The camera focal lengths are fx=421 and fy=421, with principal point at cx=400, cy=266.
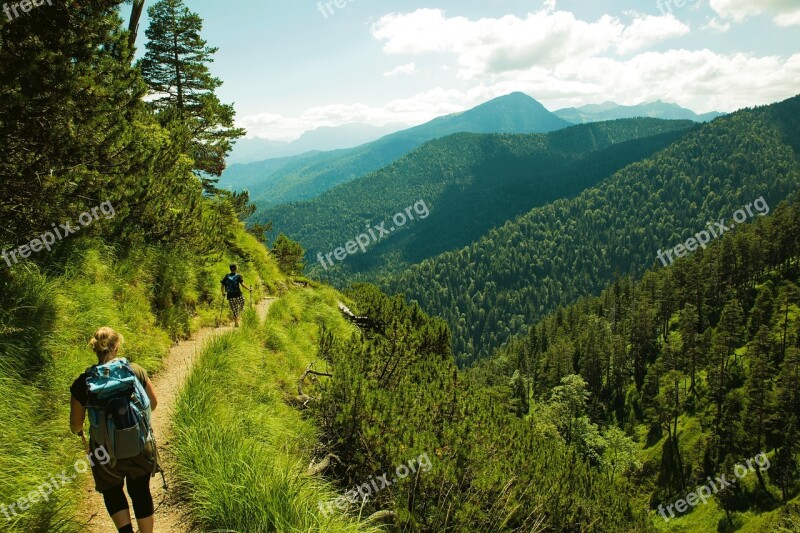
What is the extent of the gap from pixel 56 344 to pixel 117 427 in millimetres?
3296

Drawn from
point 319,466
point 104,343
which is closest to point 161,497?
point 319,466

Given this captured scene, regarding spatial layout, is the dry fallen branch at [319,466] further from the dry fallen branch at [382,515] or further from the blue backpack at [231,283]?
the blue backpack at [231,283]

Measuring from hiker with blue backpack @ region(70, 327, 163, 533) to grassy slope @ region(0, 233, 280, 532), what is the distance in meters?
0.53

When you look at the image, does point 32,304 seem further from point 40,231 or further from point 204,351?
point 204,351

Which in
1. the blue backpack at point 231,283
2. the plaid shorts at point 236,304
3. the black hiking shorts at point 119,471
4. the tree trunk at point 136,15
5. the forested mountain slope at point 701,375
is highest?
the tree trunk at point 136,15

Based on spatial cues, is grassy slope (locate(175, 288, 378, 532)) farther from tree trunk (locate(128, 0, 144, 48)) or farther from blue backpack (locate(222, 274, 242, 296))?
tree trunk (locate(128, 0, 144, 48))

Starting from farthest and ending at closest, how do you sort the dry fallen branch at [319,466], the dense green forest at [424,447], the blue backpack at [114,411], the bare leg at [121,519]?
the dense green forest at [424,447]
the dry fallen branch at [319,466]
the bare leg at [121,519]
the blue backpack at [114,411]

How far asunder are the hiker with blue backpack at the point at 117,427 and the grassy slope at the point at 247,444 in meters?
0.60

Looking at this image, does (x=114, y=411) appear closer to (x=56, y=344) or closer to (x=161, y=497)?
(x=161, y=497)

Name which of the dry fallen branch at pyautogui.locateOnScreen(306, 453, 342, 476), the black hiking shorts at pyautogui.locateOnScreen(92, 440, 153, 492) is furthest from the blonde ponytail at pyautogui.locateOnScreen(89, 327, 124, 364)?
the dry fallen branch at pyautogui.locateOnScreen(306, 453, 342, 476)

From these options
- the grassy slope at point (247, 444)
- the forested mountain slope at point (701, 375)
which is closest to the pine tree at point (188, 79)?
the grassy slope at point (247, 444)

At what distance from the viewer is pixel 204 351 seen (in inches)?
314

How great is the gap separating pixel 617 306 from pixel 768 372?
193 ft

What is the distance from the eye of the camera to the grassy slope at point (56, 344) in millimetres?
4305
